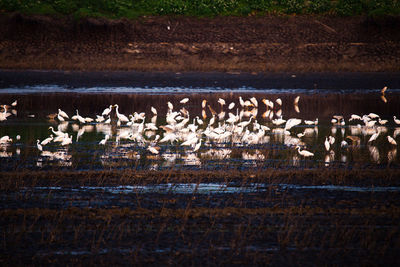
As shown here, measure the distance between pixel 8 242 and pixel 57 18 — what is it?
29577 mm

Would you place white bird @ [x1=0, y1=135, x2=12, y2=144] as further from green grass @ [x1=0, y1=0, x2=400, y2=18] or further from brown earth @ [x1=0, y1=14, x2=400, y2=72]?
green grass @ [x1=0, y1=0, x2=400, y2=18]

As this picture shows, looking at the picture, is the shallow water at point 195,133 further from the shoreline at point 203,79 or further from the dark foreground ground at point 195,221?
the dark foreground ground at point 195,221

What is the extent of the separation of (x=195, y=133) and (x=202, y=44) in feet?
59.9

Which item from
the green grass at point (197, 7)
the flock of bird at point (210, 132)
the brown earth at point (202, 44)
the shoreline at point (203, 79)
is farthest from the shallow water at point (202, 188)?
the green grass at point (197, 7)

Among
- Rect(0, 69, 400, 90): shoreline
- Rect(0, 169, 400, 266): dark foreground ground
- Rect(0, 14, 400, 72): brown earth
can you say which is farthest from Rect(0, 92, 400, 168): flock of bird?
Rect(0, 14, 400, 72): brown earth

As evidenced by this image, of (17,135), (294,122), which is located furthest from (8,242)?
(294,122)

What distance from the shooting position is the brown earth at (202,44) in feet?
107

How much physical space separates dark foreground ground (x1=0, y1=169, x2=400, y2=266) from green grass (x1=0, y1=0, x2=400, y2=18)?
2665cm

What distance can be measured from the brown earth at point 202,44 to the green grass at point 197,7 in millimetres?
1167

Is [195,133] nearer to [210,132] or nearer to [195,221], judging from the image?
[210,132]

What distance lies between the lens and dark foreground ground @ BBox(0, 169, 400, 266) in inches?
314

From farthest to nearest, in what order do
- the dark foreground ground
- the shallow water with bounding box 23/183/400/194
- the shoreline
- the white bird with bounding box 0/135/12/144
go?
1. the shoreline
2. the white bird with bounding box 0/135/12/144
3. the shallow water with bounding box 23/183/400/194
4. the dark foreground ground

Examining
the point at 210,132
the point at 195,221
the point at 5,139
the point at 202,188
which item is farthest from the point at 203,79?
the point at 195,221

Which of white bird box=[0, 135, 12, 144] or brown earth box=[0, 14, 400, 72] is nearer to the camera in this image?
white bird box=[0, 135, 12, 144]
